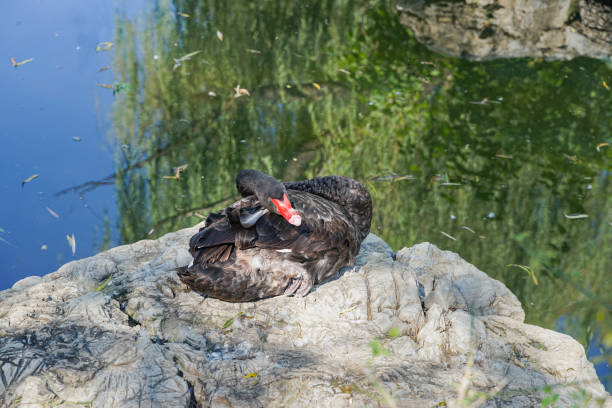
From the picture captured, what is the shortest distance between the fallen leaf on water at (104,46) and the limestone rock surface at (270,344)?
4715 millimetres

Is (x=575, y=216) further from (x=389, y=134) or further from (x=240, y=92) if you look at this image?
(x=240, y=92)

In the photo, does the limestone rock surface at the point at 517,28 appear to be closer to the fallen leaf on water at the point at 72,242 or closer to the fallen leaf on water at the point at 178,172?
the fallen leaf on water at the point at 178,172

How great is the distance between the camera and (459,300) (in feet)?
13.0

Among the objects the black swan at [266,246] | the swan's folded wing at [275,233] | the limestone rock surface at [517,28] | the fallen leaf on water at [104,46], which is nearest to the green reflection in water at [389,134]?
the fallen leaf on water at [104,46]

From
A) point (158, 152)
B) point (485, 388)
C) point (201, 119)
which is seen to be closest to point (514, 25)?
point (201, 119)

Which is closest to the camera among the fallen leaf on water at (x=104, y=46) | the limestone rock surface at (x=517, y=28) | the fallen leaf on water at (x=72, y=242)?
the fallen leaf on water at (x=72, y=242)

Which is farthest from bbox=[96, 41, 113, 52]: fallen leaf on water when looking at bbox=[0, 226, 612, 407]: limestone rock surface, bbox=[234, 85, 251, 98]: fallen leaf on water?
bbox=[0, 226, 612, 407]: limestone rock surface

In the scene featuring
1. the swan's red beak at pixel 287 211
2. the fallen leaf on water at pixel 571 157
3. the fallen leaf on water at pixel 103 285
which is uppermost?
the swan's red beak at pixel 287 211

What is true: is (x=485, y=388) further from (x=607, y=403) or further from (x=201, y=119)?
(x=201, y=119)

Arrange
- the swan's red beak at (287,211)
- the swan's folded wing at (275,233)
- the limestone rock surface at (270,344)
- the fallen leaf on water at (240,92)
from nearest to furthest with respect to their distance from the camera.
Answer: the limestone rock surface at (270,344), the swan's red beak at (287,211), the swan's folded wing at (275,233), the fallen leaf on water at (240,92)

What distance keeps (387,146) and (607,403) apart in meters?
3.89

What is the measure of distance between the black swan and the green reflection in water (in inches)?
68.1

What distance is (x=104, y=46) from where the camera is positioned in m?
7.87

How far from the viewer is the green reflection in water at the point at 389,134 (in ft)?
17.7
